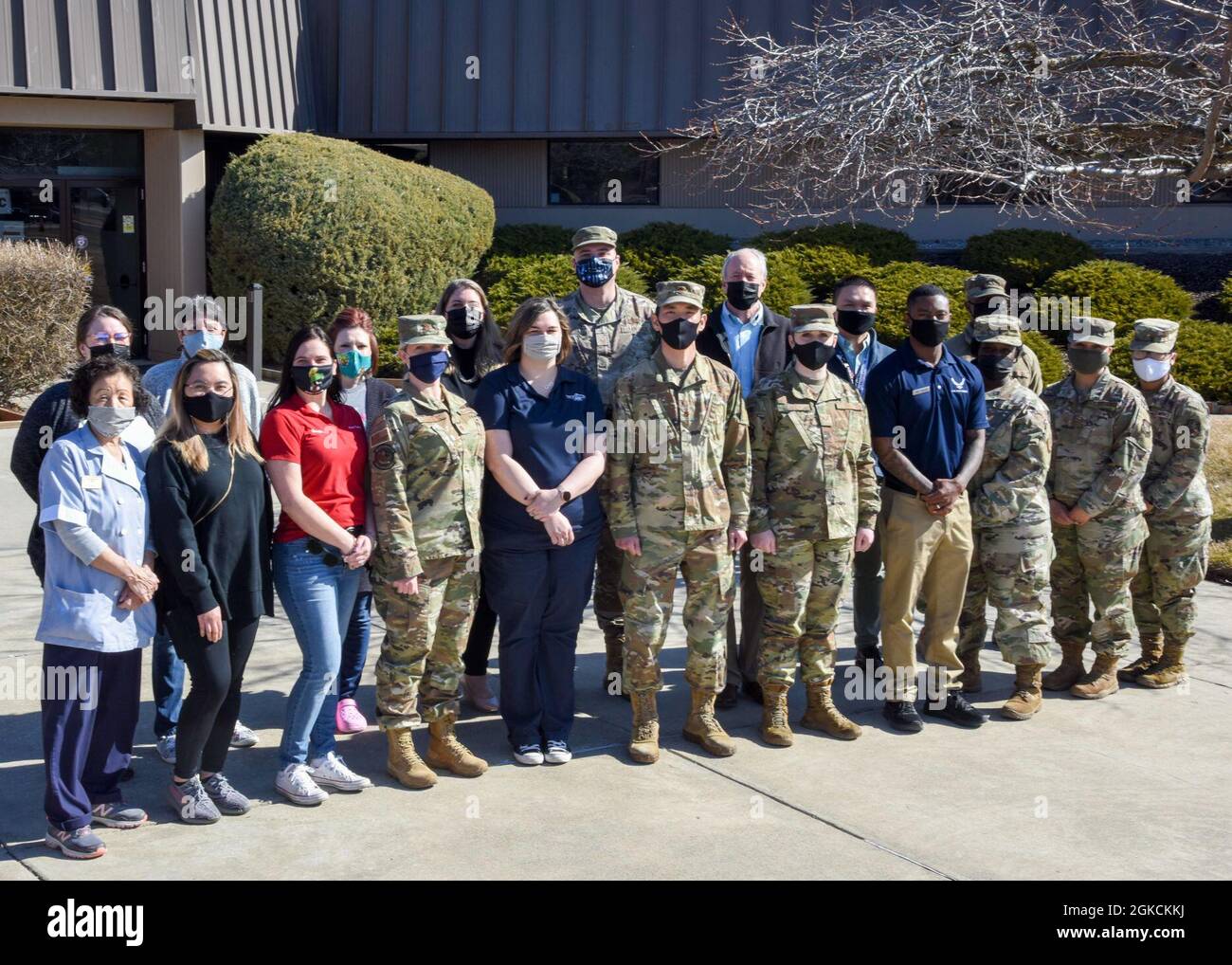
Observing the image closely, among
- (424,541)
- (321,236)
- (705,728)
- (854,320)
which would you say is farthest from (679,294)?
(321,236)

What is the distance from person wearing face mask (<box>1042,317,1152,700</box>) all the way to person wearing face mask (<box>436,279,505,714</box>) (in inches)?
114

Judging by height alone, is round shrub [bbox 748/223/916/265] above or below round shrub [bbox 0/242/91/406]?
above

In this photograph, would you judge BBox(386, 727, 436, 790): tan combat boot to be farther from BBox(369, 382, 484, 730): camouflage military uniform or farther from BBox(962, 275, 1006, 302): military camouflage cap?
BBox(962, 275, 1006, 302): military camouflage cap

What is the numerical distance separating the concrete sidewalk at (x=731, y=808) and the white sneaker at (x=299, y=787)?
0.15 ft

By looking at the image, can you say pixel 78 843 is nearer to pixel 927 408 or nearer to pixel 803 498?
pixel 803 498

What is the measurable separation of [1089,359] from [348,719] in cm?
402

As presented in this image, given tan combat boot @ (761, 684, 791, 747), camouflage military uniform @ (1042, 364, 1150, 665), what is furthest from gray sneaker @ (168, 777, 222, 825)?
camouflage military uniform @ (1042, 364, 1150, 665)

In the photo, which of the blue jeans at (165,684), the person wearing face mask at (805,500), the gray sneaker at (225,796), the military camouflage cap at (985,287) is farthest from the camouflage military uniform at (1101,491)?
the blue jeans at (165,684)

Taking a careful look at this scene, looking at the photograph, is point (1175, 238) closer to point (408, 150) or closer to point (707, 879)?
point (408, 150)

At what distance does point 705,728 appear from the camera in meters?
6.17

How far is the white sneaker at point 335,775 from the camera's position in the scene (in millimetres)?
5555

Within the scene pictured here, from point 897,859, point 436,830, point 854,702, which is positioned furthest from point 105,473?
point 854,702

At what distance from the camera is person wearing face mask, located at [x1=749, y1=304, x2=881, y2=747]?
6.18 meters

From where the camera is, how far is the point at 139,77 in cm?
1574
